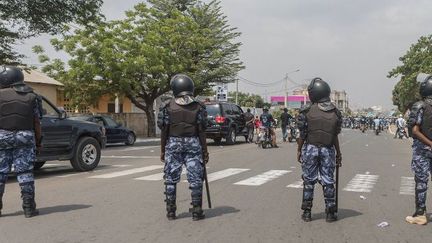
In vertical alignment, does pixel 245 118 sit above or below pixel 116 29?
below

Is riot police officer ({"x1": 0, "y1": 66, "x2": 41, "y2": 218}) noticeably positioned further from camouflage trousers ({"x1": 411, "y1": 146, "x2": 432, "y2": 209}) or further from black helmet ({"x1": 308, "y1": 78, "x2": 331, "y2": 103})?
camouflage trousers ({"x1": 411, "y1": 146, "x2": 432, "y2": 209})

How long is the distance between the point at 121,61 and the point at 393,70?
3524 centimetres

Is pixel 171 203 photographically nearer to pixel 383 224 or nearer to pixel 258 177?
pixel 383 224

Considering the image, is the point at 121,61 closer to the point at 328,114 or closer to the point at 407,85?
the point at 328,114

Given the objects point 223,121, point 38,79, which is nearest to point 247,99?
point 38,79

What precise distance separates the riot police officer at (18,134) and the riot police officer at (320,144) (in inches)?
136

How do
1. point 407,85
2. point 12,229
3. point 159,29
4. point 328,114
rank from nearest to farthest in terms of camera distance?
point 12,229, point 328,114, point 159,29, point 407,85

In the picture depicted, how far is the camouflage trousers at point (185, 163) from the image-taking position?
654 cm

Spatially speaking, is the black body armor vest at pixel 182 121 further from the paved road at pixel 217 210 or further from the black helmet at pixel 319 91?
the black helmet at pixel 319 91

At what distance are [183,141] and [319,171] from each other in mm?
1731

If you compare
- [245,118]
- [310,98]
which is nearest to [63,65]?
[245,118]

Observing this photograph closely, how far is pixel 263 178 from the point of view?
36.2 ft

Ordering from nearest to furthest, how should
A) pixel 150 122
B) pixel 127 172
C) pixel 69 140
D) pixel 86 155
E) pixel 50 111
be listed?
pixel 50 111, pixel 69 140, pixel 127 172, pixel 86 155, pixel 150 122

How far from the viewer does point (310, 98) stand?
6.58 metres
